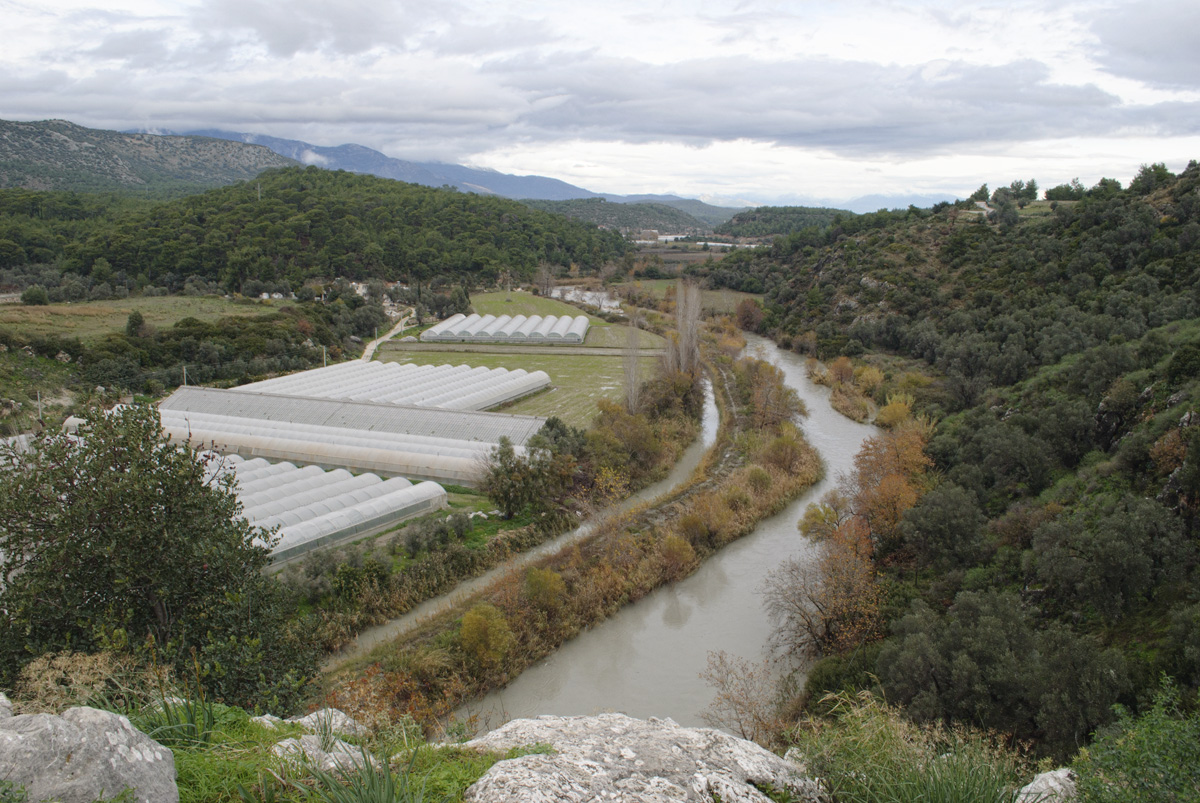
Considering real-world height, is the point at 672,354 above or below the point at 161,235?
below

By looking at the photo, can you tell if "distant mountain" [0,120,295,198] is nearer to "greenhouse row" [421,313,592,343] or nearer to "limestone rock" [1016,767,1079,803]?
"greenhouse row" [421,313,592,343]

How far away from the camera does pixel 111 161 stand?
5768 inches

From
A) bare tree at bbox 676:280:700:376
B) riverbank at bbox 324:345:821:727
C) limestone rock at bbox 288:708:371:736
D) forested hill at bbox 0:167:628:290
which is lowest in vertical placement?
riverbank at bbox 324:345:821:727

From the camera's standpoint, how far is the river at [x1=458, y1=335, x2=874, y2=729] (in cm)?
1558

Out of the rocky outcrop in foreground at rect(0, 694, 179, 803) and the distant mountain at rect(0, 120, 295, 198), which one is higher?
the distant mountain at rect(0, 120, 295, 198)

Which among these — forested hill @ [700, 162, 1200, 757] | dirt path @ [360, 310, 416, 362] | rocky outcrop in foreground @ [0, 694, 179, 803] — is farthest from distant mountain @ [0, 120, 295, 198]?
rocky outcrop in foreground @ [0, 694, 179, 803]

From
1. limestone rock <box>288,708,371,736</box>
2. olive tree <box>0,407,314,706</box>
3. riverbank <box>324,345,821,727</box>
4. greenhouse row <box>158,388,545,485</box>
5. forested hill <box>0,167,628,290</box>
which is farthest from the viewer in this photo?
forested hill <box>0,167,628,290</box>

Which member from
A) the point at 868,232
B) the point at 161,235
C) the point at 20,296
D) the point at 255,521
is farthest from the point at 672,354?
the point at 161,235

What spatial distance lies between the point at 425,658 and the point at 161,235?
230 ft

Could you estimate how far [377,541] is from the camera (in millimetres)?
21250

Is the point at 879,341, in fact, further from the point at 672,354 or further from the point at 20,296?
the point at 20,296

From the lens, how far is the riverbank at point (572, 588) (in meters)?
15.0

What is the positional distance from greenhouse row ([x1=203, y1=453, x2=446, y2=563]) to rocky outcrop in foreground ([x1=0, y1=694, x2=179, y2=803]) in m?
15.0

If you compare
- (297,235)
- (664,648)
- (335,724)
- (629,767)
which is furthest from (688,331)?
(297,235)
